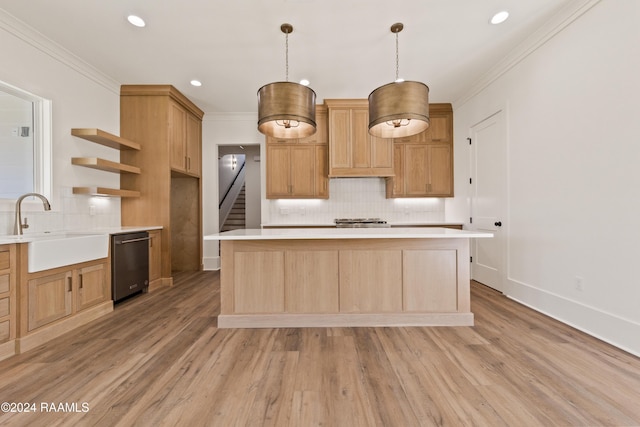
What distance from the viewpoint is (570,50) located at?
2490 millimetres

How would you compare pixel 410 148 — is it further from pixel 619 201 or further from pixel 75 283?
pixel 75 283

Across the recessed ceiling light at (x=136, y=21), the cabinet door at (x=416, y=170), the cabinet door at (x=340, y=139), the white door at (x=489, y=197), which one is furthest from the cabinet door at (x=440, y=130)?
the recessed ceiling light at (x=136, y=21)

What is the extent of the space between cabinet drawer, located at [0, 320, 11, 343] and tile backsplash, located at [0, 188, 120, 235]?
1.02 m

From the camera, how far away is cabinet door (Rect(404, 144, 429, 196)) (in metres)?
4.78

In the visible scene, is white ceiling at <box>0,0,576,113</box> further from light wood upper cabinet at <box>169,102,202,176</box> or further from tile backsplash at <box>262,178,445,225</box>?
tile backsplash at <box>262,178,445,225</box>

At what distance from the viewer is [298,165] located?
473 centimetres

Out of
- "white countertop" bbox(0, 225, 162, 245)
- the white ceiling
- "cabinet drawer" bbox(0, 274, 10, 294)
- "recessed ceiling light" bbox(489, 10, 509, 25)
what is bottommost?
"cabinet drawer" bbox(0, 274, 10, 294)

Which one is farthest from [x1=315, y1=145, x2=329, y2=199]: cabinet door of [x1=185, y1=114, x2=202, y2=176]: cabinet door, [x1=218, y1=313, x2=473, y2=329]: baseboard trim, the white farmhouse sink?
the white farmhouse sink

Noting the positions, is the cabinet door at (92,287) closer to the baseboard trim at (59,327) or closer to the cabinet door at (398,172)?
the baseboard trim at (59,327)

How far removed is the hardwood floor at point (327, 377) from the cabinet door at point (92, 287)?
256 mm

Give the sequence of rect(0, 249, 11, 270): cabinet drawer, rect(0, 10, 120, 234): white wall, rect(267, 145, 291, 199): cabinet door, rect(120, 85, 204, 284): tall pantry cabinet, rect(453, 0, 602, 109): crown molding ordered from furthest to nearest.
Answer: rect(267, 145, 291, 199): cabinet door → rect(120, 85, 204, 284): tall pantry cabinet → rect(0, 10, 120, 234): white wall → rect(453, 0, 602, 109): crown molding → rect(0, 249, 11, 270): cabinet drawer

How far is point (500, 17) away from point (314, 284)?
10.2ft

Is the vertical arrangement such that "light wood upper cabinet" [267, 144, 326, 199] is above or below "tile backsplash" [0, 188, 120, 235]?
above

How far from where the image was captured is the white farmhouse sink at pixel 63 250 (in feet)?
7.10
